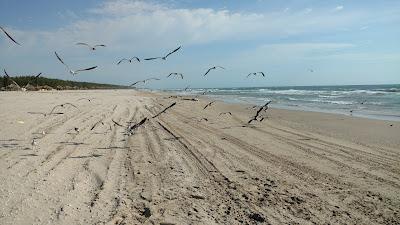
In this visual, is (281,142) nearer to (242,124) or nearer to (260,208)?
(242,124)

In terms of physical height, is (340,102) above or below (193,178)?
below

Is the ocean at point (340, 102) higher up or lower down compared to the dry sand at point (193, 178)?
lower down

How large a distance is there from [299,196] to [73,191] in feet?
9.29

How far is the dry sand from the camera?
423 cm

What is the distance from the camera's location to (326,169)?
631 centimetres

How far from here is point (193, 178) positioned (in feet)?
18.5

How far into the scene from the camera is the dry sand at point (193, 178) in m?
4.23

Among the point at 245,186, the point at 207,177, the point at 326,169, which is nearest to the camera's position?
the point at 245,186

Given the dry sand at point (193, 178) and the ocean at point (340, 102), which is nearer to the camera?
the dry sand at point (193, 178)

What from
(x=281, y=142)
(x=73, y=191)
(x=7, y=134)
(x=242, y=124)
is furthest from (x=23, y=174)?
(x=242, y=124)

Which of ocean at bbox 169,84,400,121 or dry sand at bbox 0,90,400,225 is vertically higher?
dry sand at bbox 0,90,400,225

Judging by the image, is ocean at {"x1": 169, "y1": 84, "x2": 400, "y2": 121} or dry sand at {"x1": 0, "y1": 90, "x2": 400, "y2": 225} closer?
dry sand at {"x1": 0, "y1": 90, "x2": 400, "y2": 225}

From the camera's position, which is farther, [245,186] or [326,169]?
[326,169]

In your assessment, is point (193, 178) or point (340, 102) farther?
point (340, 102)
